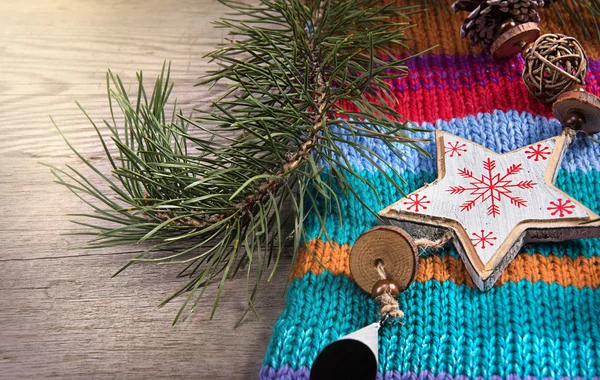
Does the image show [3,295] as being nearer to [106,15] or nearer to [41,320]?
[41,320]

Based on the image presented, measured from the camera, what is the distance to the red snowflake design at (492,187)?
56 cm

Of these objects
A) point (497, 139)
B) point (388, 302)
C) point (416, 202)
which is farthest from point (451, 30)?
point (388, 302)

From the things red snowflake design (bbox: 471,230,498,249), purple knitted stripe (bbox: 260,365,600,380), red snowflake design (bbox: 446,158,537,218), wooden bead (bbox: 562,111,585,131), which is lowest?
purple knitted stripe (bbox: 260,365,600,380)

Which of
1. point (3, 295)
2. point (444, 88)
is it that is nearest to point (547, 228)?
point (444, 88)

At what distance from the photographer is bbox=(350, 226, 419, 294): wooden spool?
52cm

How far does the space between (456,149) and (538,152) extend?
0.25ft

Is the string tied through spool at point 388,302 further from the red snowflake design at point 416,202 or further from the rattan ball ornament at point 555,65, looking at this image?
the rattan ball ornament at point 555,65

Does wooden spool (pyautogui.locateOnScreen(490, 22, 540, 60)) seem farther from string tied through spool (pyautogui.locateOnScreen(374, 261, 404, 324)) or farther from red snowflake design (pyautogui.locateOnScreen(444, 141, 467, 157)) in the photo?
string tied through spool (pyautogui.locateOnScreen(374, 261, 404, 324))

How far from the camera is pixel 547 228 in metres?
0.54

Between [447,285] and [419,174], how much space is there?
128 millimetres

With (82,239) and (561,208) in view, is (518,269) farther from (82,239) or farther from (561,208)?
(82,239)

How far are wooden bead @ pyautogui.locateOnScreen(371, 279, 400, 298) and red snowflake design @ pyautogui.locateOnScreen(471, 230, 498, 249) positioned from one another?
0.08 m

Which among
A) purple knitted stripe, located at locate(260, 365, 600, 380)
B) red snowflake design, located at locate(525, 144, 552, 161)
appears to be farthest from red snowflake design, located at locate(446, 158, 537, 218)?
purple knitted stripe, located at locate(260, 365, 600, 380)

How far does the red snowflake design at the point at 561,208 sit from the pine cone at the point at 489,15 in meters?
0.24
